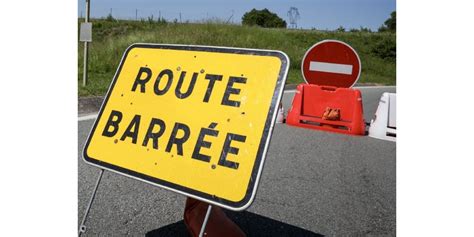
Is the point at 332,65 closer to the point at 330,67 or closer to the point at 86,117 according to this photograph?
the point at 330,67

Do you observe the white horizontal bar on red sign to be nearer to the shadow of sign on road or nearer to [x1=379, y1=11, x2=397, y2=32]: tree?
the shadow of sign on road

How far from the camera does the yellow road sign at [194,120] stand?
197 cm

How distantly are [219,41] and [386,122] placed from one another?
1503 centimetres

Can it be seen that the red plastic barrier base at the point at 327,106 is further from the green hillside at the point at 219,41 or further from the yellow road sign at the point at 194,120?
the yellow road sign at the point at 194,120

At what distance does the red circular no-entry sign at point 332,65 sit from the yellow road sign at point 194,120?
13.8 ft

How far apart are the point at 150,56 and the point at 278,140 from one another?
3.08m

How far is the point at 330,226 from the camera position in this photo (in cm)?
300

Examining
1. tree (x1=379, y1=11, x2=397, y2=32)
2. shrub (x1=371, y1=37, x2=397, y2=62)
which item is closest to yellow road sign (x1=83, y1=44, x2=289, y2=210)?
shrub (x1=371, y1=37, x2=397, y2=62)

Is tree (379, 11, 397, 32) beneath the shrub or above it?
above

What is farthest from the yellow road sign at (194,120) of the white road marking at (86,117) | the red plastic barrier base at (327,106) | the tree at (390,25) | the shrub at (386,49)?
the tree at (390,25)

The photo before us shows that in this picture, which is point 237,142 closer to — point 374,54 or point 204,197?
point 204,197

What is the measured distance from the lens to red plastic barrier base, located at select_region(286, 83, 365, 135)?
605 centimetres

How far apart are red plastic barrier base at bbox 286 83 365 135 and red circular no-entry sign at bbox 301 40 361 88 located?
6.5 inches

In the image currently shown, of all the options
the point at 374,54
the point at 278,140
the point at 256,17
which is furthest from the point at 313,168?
the point at 256,17
